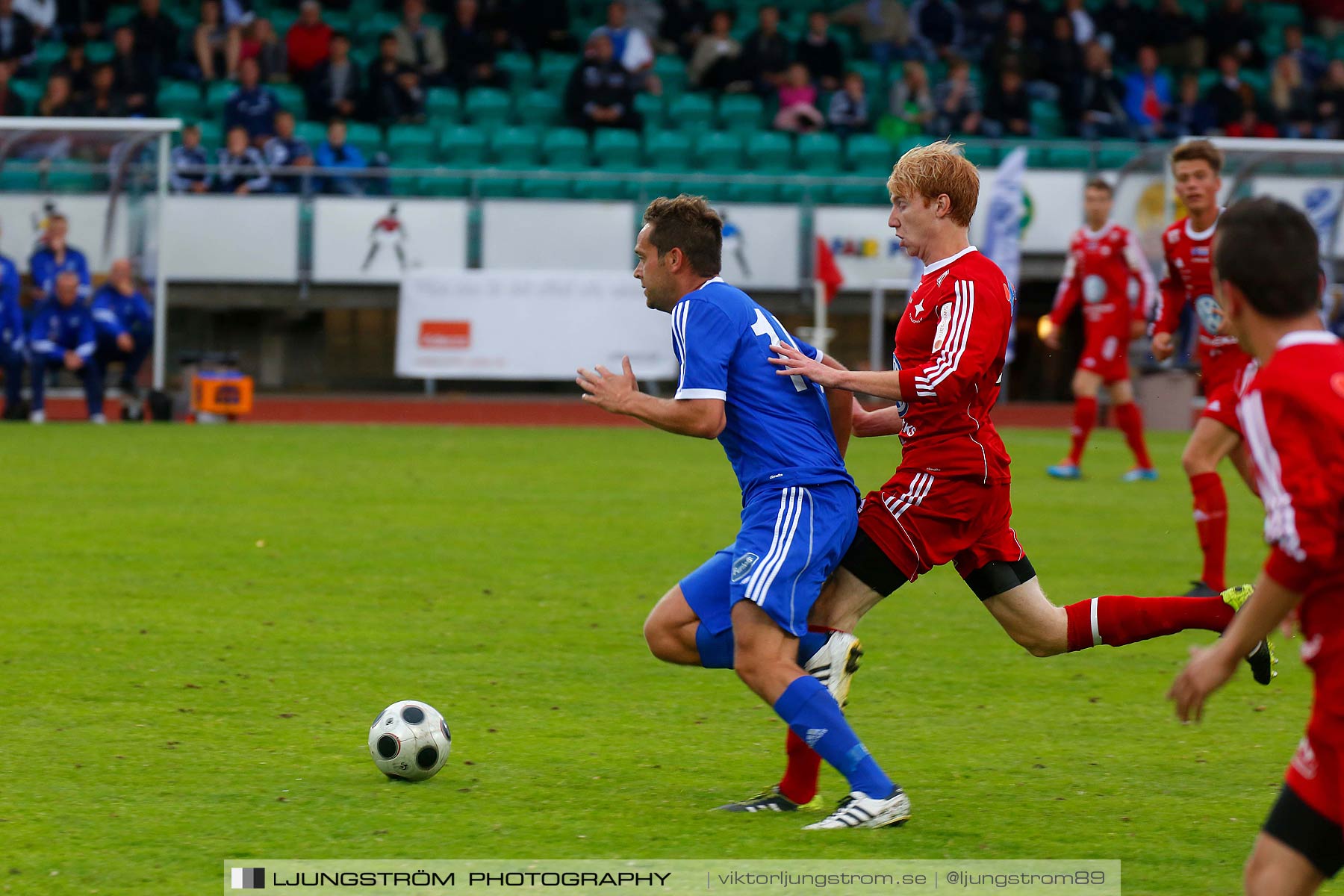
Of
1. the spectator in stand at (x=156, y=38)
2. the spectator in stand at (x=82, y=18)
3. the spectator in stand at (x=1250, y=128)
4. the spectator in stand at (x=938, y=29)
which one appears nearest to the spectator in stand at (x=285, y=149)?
the spectator in stand at (x=156, y=38)

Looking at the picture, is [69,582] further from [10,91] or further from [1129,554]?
[10,91]

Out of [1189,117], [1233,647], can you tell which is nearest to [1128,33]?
[1189,117]

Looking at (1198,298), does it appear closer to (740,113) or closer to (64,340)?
(64,340)

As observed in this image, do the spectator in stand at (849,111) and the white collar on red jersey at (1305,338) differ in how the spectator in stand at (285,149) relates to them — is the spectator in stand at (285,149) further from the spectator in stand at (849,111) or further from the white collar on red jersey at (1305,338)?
the white collar on red jersey at (1305,338)

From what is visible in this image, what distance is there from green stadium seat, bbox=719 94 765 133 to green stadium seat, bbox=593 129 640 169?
1582mm

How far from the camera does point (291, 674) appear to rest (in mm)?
6293

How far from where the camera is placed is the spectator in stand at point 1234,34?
82.4 feet

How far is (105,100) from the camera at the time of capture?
21.0m

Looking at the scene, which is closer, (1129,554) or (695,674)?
(695,674)

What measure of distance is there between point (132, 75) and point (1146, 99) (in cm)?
1348

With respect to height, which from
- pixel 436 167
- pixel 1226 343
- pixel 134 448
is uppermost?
pixel 436 167

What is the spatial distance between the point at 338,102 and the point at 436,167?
1630 millimetres

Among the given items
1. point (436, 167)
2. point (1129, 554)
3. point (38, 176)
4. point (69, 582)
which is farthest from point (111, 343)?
point (1129, 554)

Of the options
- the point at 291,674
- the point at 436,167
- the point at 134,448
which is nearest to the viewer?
the point at 291,674
